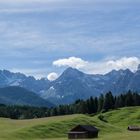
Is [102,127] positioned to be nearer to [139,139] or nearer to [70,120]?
[70,120]

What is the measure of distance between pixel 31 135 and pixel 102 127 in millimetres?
34269

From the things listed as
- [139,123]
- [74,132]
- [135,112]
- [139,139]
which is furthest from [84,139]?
[135,112]

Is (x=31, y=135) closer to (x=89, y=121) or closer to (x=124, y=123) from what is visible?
(x=89, y=121)

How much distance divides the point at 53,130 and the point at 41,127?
3.26 meters

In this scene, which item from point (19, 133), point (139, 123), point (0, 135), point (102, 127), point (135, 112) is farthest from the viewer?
point (135, 112)

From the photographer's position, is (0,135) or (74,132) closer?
(0,135)

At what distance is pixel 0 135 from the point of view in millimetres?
106562

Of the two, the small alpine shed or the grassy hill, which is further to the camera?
the small alpine shed

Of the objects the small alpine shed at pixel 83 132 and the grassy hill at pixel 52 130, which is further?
the small alpine shed at pixel 83 132

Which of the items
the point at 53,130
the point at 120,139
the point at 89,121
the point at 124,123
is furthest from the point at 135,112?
the point at 120,139

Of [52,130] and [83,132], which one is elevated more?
Answer: [52,130]

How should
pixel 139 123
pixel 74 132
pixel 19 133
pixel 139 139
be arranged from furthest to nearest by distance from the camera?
pixel 139 123
pixel 74 132
pixel 19 133
pixel 139 139

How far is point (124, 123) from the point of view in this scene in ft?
601

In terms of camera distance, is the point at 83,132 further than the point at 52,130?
Answer: Yes
